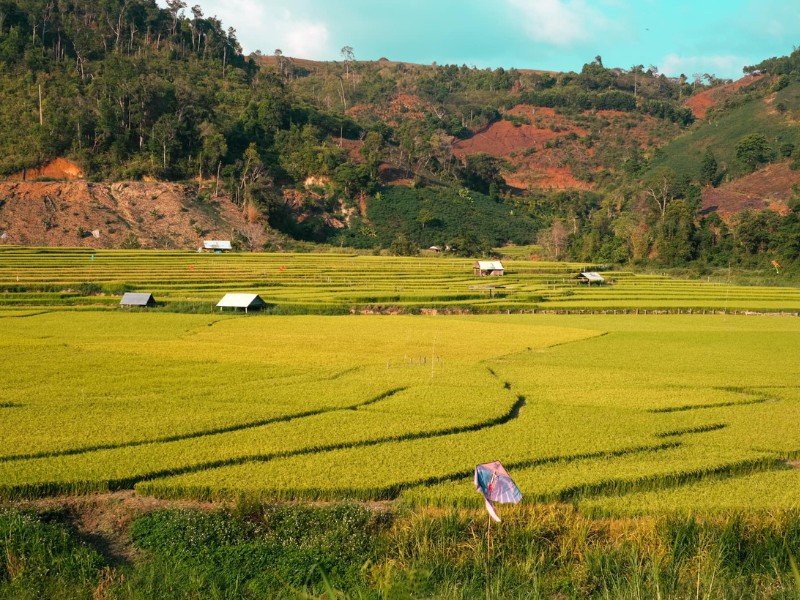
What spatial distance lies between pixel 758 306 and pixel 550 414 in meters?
30.3

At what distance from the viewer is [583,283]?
53.9m

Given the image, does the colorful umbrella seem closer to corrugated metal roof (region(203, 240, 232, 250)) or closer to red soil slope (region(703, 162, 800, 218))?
corrugated metal roof (region(203, 240, 232, 250))

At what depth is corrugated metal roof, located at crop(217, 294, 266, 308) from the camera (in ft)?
116

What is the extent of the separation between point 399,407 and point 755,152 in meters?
89.4

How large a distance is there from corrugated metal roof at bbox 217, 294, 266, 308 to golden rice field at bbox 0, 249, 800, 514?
0.72 meters

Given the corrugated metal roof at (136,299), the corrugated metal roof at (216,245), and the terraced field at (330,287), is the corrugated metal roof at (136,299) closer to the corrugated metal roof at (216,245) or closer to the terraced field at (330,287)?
the terraced field at (330,287)

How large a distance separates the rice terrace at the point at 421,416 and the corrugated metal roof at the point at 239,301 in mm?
1103

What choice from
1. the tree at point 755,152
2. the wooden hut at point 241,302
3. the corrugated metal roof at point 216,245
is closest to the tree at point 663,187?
the tree at point 755,152

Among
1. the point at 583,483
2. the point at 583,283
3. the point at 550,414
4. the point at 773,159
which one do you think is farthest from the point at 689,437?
the point at 773,159

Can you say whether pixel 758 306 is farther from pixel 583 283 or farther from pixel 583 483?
pixel 583 483

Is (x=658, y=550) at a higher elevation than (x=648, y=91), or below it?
below

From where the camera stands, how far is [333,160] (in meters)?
89.5

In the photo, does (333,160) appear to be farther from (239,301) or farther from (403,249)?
(239,301)

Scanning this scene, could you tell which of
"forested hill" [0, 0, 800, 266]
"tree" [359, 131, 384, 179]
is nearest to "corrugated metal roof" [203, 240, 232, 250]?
"forested hill" [0, 0, 800, 266]
